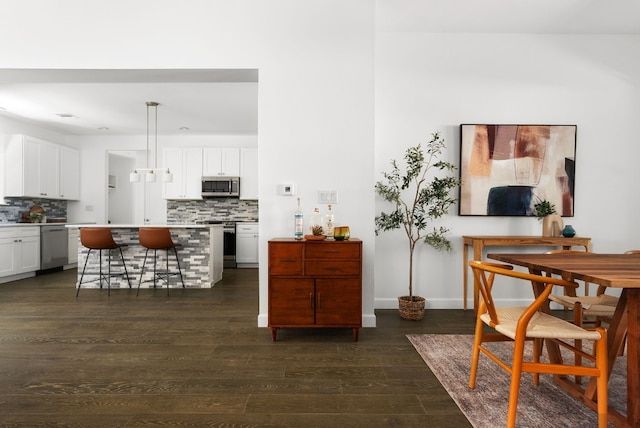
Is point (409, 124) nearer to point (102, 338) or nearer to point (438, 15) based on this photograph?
point (438, 15)

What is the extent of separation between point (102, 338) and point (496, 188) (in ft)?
13.2

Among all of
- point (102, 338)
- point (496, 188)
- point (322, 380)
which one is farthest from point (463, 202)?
point (102, 338)

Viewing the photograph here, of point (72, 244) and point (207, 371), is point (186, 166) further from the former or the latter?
point (207, 371)

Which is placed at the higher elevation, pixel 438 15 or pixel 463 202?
pixel 438 15

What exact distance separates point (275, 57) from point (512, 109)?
2.60 meters

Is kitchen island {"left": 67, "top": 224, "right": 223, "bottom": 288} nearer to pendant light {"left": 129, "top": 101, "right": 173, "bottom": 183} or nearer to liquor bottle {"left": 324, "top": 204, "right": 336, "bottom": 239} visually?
pendant light {"left": 129, "top": 101, "right": 173, "bottom": 183}

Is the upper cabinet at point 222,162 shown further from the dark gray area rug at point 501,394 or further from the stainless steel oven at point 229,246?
the dark gray area rug at point 501,394

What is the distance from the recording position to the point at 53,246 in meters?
6.66

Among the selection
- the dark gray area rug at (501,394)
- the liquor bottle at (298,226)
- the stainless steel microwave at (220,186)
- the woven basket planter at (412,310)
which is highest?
the stainless steel microwave at (220,186)

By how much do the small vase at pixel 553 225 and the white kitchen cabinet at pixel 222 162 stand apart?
18.5ft

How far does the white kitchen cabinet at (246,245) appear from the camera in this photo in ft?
24.7

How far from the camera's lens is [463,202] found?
4.14 metres

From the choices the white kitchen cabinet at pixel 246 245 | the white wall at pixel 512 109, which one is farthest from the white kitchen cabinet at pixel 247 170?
the white wall at pixel 512 109

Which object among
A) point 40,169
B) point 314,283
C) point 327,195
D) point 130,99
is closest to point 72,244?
point 40,169
